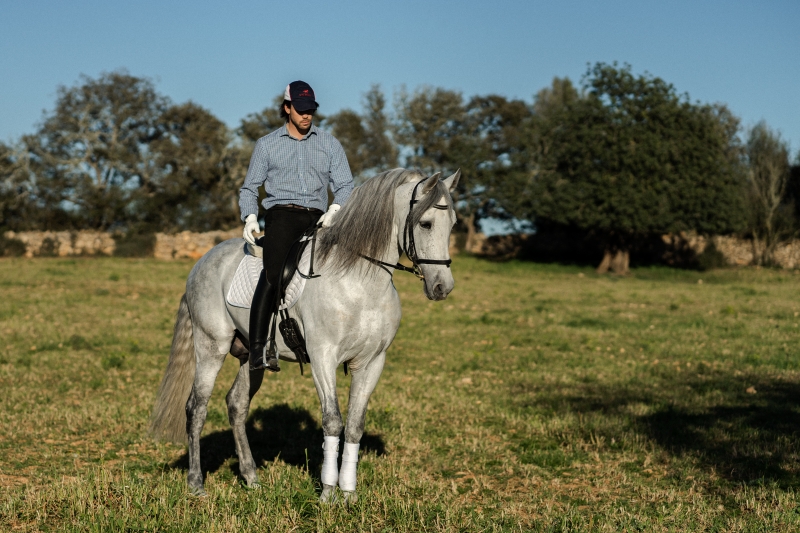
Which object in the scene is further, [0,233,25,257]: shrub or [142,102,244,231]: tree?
[142,102,244,231]: tree

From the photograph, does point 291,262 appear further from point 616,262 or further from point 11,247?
point 616,262

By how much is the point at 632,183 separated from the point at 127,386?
35857mm

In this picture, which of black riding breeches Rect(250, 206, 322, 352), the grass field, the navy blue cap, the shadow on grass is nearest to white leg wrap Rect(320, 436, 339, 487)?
the grass field

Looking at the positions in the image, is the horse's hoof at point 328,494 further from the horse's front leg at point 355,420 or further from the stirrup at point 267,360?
the stirrup at point 267,360

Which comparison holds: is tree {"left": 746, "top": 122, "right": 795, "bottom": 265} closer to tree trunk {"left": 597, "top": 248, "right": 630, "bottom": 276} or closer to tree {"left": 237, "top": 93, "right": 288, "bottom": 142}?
tree trunk {"left": 597, "top": 248, "right": 630, "bottom": 276}

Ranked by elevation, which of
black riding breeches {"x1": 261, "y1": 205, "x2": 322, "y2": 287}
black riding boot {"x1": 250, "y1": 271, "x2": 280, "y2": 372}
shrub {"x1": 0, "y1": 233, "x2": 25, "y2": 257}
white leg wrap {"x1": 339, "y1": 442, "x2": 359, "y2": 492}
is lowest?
shrub {"x1": 0, "y1": 233, "x2": 25, "y2": 257}

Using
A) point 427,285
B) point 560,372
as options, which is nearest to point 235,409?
point 427,285

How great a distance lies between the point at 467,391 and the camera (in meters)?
12.2

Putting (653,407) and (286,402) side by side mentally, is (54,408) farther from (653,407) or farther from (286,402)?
(653,407)

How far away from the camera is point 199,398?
7.23 m

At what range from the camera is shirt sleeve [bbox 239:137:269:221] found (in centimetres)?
661

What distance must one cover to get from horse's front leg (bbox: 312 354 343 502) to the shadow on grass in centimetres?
410

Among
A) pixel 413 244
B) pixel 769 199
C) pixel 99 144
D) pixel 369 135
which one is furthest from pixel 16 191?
pixel 413 244

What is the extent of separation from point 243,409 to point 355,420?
1.70 m
